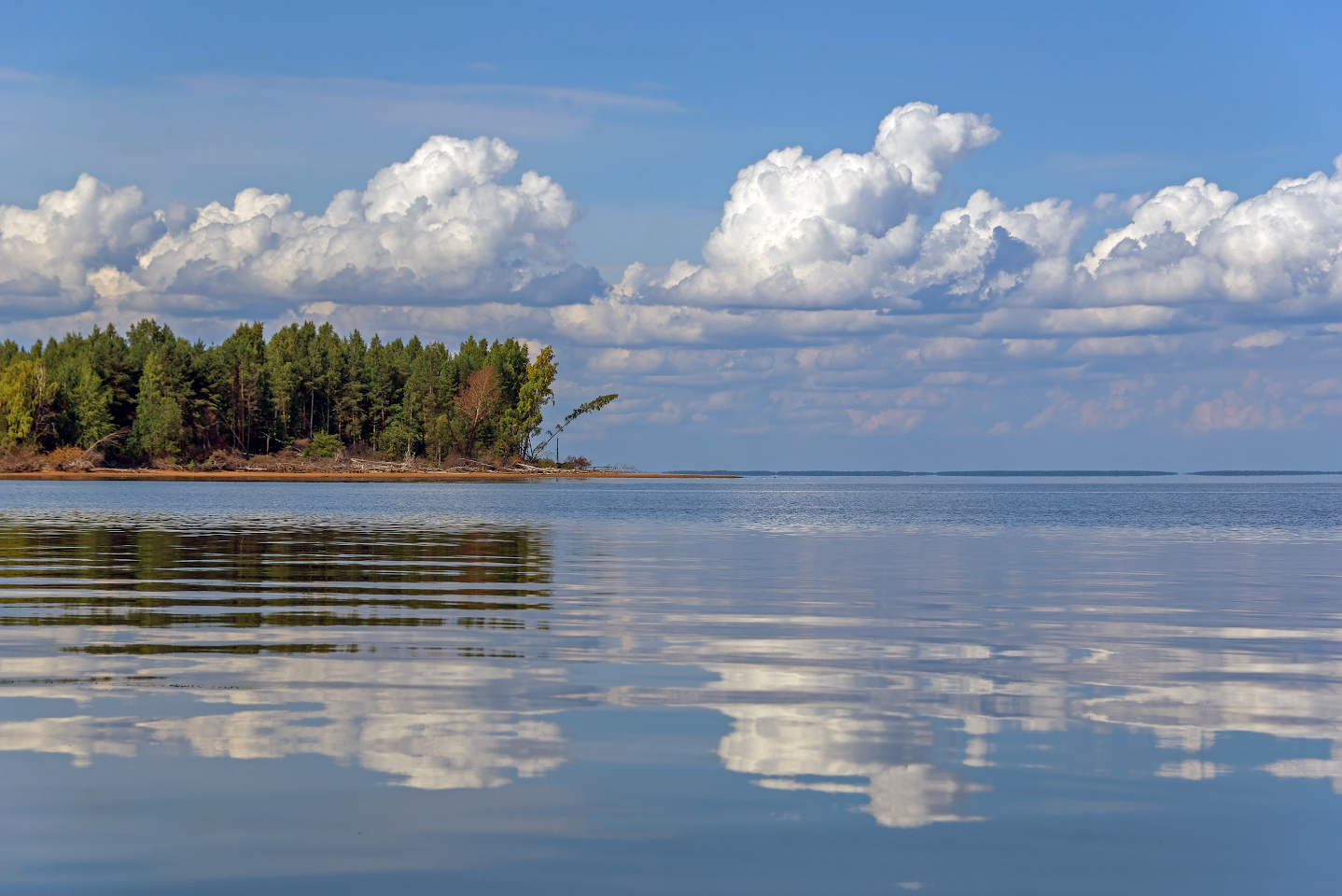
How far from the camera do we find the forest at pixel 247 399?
16350cm

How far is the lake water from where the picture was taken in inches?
344

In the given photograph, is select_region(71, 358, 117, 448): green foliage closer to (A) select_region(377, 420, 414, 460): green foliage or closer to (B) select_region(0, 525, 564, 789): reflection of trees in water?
(A) select_region(377, 420, 414, 460): green foliage

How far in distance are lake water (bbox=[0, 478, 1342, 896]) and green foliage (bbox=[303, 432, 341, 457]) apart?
520 feet

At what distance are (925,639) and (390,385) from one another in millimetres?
181420

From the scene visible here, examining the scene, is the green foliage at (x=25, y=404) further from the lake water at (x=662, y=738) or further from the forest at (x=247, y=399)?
the lake water at (x=662, y=738)

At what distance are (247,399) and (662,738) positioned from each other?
179 m

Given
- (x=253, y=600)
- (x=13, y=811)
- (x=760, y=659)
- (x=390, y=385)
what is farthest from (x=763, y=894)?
(x=390, y=385)

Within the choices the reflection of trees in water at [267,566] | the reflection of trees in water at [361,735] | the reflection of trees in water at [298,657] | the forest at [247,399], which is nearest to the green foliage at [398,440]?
the forest at [247,399]

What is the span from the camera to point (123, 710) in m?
13.4

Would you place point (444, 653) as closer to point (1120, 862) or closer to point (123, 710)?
point (123, 710)

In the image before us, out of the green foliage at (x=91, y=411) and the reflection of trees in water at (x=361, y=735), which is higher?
the green foliage at (x=91, y=411)

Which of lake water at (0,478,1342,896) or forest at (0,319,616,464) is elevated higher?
forest at (0,319,616,464)

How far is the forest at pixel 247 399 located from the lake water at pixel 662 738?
147852 millimetres

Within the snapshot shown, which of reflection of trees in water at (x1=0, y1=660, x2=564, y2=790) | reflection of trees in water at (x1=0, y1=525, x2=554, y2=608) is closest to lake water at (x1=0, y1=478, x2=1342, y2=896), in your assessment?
reflection of trees in water at (x1=0, y1=660, x2=564, y2=790)
